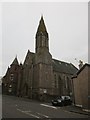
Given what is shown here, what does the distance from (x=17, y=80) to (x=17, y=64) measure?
679 centimetres

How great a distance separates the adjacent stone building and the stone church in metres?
17.7

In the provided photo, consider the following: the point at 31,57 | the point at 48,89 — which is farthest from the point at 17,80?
the point at 48,89

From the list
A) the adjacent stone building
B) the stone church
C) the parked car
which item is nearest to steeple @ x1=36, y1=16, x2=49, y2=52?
the stone church

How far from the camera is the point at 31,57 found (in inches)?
2298

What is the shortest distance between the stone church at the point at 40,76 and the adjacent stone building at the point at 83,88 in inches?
699

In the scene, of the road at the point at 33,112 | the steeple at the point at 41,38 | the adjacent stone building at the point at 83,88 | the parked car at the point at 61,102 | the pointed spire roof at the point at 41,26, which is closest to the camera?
the road at the point at 33,112

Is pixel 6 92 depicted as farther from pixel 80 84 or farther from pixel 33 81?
pixel 80 84

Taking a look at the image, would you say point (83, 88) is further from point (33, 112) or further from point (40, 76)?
point (40, 76)

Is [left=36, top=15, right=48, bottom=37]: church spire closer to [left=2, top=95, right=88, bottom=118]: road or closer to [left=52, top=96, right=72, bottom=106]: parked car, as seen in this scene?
[left=52, top=96, right=72, bottom=106]: parked car

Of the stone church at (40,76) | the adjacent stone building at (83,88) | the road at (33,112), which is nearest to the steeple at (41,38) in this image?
the stone church at (40,76)

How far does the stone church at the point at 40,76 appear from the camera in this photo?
2079 inches

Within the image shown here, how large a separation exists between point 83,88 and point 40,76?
90.3 feet

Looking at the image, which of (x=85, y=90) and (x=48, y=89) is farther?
(x=48, y=89)

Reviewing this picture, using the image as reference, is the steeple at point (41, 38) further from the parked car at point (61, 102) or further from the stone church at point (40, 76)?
the parked car at point (61, 102)
